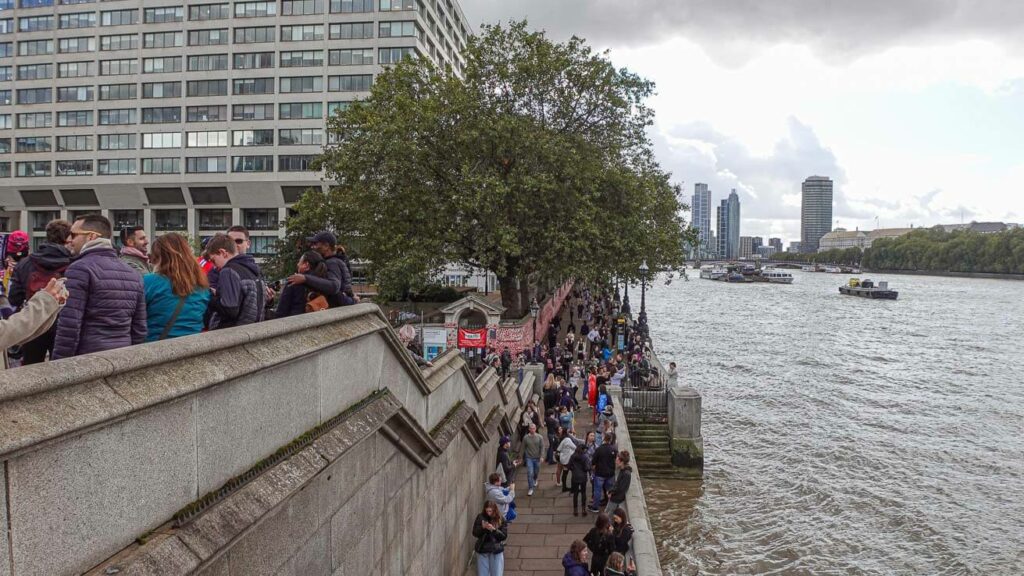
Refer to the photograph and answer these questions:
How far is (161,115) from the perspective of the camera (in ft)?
197

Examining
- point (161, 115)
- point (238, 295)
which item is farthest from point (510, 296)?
point (161, 115)

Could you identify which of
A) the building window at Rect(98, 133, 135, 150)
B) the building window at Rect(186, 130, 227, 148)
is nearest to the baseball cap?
the building window at Rect(186, 130, 227, 148)

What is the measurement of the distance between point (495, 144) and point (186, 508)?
28.1 meters

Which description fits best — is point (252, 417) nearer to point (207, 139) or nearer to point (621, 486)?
point (621, 486)

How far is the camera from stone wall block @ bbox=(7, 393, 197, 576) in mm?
2785

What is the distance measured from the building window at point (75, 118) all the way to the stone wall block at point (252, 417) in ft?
221

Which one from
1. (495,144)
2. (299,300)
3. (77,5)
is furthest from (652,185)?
(77,5)

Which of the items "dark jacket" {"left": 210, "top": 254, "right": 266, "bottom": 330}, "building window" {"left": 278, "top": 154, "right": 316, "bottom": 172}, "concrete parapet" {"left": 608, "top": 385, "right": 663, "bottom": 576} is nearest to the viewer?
"dark jacket" {"left": 210, "top": 254, "right": 266, "bottom": 330}

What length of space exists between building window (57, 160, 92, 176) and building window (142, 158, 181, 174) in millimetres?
5275

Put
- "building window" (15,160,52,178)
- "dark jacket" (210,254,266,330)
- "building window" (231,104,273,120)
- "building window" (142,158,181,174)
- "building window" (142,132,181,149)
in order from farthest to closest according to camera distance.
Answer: "building window" (15,160,52,178)
"building window" (142,158,181,174)
"building window" (142,132,181,149)
"building window" (231,104,273,120)
"dark jacket" (210,254,266,330)

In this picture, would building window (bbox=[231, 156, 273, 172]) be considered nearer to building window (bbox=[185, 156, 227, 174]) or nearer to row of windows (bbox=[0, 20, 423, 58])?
building window (bbox=[185, 156, 227, 174])

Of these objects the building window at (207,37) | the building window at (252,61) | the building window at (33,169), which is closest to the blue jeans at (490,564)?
the building window at (252,61)

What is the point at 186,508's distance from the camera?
384cm

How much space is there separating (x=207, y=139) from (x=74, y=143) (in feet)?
41.3
